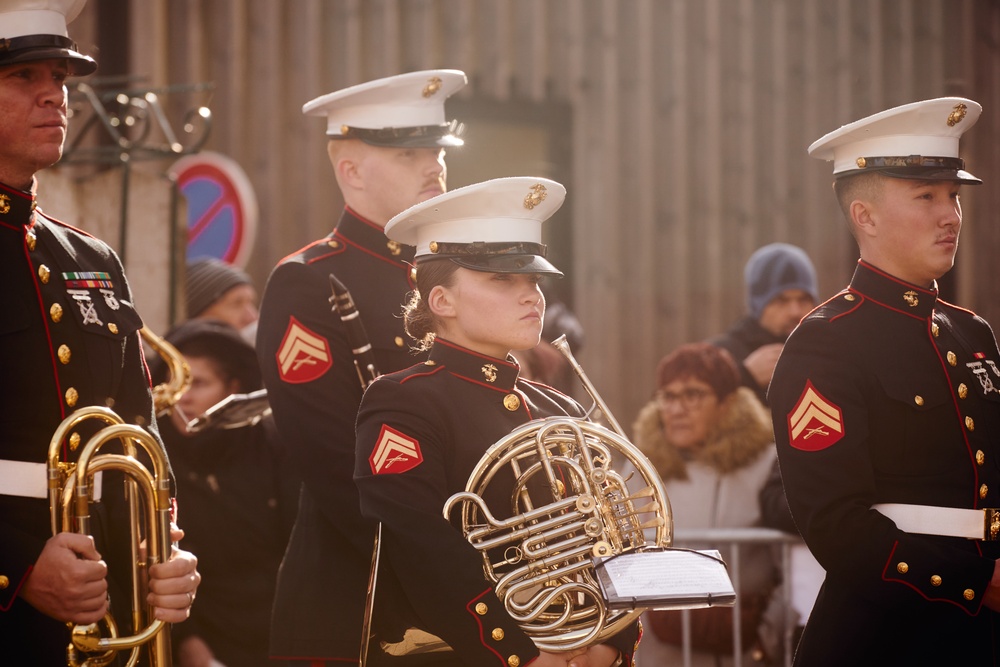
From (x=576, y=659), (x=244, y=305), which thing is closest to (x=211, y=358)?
(x=244, y=305)

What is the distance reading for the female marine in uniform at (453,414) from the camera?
2.87 meters

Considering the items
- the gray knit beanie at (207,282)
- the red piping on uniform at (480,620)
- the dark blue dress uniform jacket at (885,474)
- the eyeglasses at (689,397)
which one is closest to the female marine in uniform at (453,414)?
the red piping on uniform at (480,620)

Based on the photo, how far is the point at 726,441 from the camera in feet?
18.2

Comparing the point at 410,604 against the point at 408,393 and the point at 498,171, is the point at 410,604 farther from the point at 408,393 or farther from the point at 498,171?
the point at 498,171

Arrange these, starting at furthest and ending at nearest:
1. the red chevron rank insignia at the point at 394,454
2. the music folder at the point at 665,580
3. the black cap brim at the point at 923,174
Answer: the black cap brim at the point at 923,174 → the red chevron rank insignia at the point at 394,454 → the music folder at the point at 665,580

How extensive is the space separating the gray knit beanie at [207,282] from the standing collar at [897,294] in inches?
151

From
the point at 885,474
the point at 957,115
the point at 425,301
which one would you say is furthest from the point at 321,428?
the point at 957,115

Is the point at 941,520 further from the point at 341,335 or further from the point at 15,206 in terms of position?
the point at 15,206

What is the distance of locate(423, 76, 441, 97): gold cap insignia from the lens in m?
3.80

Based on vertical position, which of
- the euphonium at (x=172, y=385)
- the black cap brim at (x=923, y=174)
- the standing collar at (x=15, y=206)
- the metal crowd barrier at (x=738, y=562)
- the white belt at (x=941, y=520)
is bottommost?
the metal crowd barrier at (x=738, y=562)

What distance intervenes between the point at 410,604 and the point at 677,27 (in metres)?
7.78

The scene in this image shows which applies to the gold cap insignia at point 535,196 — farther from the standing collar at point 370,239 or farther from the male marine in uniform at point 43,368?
the male marine in uniform at point 43,368

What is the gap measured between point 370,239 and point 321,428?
0.58 metres

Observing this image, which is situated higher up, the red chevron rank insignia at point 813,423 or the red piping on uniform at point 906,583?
the red chevron rank insignia at point 813,423
